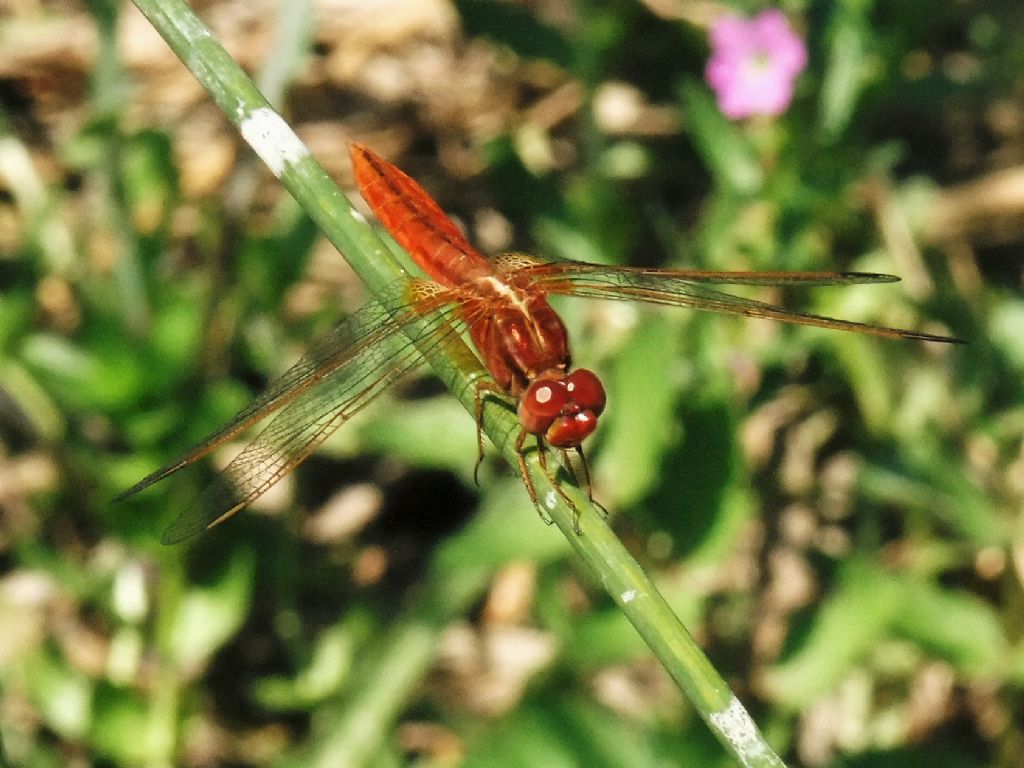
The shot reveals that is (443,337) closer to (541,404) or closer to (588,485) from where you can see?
(541,404)

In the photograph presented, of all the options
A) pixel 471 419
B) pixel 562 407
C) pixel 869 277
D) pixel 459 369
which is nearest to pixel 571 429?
pixel 562 407

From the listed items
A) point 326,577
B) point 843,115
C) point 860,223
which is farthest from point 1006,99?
point 326,577

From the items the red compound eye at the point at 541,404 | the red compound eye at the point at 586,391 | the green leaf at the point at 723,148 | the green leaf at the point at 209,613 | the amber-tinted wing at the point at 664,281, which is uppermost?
the red compound eye at the point at 541,404

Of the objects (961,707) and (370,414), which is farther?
(961,707)

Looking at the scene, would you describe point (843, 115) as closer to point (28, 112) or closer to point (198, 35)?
point (198, 35)

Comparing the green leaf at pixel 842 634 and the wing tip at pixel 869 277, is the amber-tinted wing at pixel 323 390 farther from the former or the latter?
the green leaf at pixel 842 634

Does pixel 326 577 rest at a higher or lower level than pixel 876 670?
higher

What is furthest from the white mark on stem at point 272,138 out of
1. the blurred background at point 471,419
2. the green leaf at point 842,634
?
the green leaf at point 842,634
